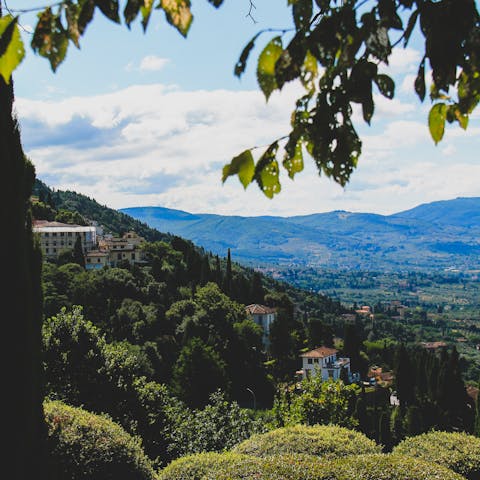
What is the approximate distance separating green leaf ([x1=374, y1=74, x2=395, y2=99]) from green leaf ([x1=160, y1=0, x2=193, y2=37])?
0.59 meters

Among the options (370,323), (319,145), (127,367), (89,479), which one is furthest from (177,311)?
(370,323)

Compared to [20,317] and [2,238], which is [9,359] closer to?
[20,317]

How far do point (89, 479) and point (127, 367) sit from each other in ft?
22.5

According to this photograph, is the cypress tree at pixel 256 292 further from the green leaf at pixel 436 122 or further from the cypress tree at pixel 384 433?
the green leaf at pixel 436 122

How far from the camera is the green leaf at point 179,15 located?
5.75 feet

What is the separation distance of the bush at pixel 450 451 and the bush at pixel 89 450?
4905mm

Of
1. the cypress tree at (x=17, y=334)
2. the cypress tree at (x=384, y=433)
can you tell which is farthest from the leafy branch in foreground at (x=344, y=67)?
the cypress tree at (x=384, y=433)

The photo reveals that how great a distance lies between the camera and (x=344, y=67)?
1.79 m

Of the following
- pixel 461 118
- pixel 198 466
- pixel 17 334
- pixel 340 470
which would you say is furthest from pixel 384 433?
pixel 461 118

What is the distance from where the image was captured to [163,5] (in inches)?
69.9

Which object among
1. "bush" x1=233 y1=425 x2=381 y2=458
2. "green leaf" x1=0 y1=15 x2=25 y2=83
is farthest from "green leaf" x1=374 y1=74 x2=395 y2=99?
"bush" x1=233 y1=425 x2=381 y2=458

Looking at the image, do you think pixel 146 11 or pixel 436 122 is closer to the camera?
pixel 146 11

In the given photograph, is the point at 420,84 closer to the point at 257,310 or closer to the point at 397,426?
the point at 397,426

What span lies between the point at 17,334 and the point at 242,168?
7.10 metres
